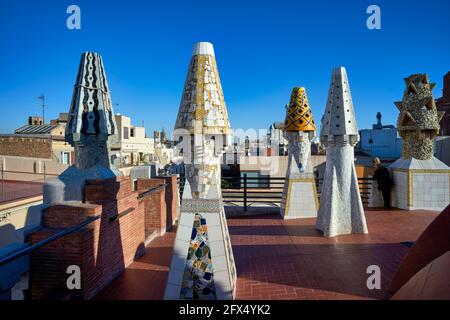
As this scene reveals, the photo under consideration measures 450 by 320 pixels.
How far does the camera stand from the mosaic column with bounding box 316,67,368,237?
6.74 metres

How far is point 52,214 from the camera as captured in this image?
13.4ft

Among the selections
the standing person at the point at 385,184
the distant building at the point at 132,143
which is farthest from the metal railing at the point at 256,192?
the distant building at the point at 132,143

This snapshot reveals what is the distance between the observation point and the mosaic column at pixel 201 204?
12.3ft

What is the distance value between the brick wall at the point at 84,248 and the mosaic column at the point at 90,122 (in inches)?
32.2

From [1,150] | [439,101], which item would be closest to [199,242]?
[1,150]

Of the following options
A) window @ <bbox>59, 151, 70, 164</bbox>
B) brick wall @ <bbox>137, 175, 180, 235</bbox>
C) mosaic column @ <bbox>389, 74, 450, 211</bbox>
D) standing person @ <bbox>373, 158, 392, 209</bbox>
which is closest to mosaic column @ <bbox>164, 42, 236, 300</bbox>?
brick wall @ <bbox>137, 175, 180, 235</bbox>

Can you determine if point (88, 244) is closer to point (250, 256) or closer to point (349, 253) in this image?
point (250, 256)

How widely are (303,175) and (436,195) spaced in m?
4.36

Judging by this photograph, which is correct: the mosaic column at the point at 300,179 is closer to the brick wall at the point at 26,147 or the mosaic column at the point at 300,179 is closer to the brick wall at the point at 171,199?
the brick wall at the point at 171,199

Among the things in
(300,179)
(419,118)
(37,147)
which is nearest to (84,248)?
(300,179)

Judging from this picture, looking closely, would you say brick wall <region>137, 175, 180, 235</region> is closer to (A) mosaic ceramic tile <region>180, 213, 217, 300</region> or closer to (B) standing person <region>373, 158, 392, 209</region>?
(A) mosaic ceramic tile <region>180, 213, 217, 300</region>

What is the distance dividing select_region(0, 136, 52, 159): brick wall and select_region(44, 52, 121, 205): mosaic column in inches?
714

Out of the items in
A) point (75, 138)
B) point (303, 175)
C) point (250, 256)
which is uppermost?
point (75, 138)

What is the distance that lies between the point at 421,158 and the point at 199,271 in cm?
891
